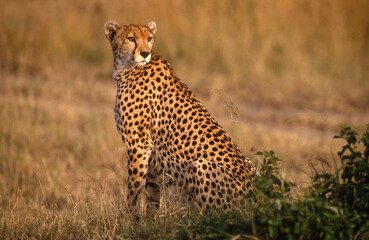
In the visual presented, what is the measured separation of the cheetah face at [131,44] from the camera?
3793 millimetres

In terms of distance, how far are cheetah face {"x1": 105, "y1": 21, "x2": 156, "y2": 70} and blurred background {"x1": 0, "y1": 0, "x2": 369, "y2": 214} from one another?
178cm

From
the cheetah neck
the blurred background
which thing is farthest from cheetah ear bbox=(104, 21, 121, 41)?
the blurred background

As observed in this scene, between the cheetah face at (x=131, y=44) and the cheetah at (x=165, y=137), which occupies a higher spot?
the cheetah face at (x=131, y=44)

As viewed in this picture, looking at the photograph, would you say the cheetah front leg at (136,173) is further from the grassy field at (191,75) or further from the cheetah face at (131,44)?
the grassy field at (191,75)

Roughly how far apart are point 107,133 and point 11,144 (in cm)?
109

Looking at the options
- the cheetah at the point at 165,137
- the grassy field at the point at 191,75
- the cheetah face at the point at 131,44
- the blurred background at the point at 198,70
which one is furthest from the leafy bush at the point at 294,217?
the blurred background at the point at 198,70

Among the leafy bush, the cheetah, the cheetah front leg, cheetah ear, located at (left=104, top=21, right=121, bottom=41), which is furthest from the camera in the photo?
cheetah ear, located at (left=104, top=21, right=121, bottom=41)

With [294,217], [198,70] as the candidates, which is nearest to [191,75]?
[198,70]

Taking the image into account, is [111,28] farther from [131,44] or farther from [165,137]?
[165,137]

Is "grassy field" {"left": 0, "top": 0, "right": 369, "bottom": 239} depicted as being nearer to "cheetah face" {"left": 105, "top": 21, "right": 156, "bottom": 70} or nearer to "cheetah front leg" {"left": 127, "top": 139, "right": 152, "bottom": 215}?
"cheetah front leg" {"left": 127, "top": 139, "right": 152, "bottom": 215}

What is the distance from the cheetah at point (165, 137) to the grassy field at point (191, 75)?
1.33 metres

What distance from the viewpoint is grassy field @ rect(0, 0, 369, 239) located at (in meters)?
5.95

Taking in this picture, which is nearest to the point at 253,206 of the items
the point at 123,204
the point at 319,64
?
the point at 123,204

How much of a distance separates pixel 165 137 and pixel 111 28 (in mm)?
955
